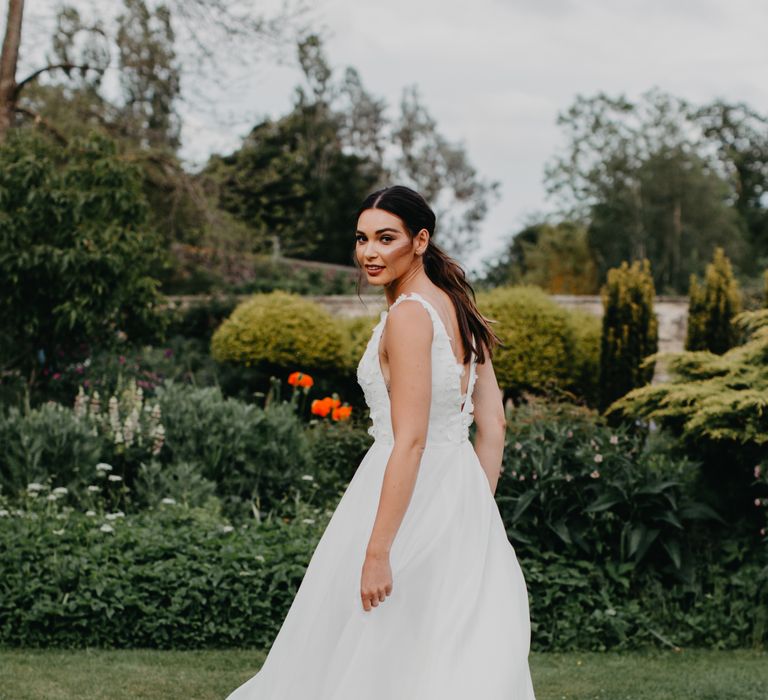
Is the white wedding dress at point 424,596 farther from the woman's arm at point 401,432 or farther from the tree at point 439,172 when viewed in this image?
the tree at point 439,172

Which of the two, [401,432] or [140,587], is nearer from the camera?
[401,432]

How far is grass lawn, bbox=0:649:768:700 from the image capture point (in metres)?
4.46

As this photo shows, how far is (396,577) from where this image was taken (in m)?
2.43

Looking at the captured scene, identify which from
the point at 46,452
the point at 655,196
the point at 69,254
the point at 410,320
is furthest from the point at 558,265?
the point at 410,320

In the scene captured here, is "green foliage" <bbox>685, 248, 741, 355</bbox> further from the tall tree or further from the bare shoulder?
the bare shoulder

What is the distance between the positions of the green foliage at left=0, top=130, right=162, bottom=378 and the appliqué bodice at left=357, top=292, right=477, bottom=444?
7.57 m

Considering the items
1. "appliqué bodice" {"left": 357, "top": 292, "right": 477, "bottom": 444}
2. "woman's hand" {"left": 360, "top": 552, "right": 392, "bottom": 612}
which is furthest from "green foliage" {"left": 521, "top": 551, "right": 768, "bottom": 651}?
"woman's hand" {"left": 360, "top": 552, "right": 392, "bottom": 612}

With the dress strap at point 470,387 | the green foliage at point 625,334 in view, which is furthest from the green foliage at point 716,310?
the dress strap at point 470,387

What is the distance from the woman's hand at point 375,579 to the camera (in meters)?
2.36

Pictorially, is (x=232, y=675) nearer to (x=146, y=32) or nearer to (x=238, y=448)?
(x=238, y=448)

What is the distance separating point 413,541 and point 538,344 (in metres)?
10.1

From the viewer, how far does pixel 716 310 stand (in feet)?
39.2

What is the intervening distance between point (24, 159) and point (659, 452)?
6.76 m

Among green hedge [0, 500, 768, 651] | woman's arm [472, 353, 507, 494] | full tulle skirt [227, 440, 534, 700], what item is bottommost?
green hedge [0, 500, 768, 651]
